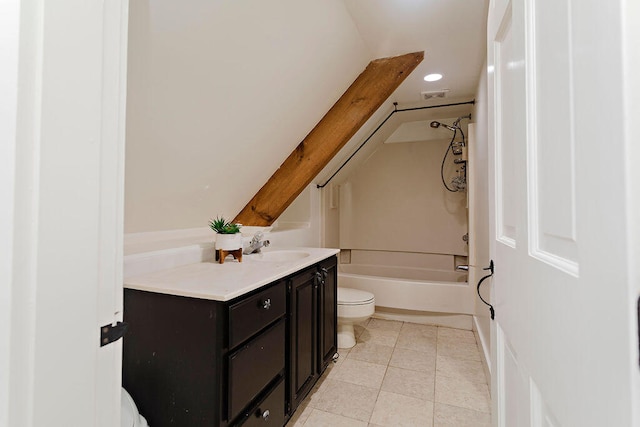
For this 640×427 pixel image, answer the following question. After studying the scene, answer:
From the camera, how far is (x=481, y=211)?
2.32m

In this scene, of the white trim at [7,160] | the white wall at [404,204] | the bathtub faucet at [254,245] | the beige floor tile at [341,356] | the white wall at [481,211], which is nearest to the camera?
the white trim at [7,160]

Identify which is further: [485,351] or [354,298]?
[354,298]

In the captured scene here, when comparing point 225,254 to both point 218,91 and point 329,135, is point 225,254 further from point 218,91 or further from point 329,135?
point 329,135

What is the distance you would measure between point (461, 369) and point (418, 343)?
47 centimetres

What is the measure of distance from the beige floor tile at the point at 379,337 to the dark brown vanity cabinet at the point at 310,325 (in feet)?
2.04

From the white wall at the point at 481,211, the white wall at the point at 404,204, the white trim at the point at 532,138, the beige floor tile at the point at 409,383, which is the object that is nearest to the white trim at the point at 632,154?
the white trim at the point at 532,138

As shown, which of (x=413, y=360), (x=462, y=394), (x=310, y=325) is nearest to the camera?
(x=310, y=325)

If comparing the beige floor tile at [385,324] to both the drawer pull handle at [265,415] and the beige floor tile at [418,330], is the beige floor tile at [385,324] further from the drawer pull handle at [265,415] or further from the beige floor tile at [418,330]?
the drawer pull handle at [265,415]

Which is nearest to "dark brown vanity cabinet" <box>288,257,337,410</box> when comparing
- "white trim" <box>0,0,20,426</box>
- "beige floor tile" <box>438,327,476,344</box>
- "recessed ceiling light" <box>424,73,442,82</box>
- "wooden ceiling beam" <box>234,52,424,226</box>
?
"wooden ceiling beam" <box>234,52,424,226</box>

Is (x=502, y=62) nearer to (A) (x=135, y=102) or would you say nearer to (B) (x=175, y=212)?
(A) (x=135, y=102)

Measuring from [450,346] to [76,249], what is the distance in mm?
2776

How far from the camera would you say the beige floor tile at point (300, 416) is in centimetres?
160

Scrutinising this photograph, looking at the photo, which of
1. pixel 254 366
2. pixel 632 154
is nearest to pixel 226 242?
pixel 254 366

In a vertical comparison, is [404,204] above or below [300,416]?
above
